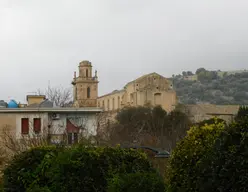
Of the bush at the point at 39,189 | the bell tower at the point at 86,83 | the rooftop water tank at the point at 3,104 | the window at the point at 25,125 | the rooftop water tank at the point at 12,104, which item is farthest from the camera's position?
the bell tower at the point at 86,83

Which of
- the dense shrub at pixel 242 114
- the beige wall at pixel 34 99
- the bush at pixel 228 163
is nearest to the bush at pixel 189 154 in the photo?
the dense shrub at pixel 242 114

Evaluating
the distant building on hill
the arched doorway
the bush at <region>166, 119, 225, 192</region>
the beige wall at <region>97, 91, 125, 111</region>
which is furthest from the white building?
the beige wall at <region>97, 91, 125, 111</region>

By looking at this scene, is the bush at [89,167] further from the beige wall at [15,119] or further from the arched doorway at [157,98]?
the arched doorway at [157,98]

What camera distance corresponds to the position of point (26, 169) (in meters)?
13.2

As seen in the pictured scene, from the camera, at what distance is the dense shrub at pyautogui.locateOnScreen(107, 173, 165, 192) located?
377 inches

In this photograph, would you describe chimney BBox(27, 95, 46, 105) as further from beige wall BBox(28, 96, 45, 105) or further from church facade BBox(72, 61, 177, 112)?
church facade BBox(72, 61, 177, 112)

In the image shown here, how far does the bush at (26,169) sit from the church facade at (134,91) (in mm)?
75782

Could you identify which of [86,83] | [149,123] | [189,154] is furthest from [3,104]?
[86,83]

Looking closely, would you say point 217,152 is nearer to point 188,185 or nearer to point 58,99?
point 188,185

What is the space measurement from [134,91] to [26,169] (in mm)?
87401

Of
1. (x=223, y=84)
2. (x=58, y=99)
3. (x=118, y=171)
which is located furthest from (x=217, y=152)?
(x=223, y=84)

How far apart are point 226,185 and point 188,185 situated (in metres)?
1.37

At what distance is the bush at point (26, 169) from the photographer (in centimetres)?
1295

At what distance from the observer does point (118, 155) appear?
12.2 metres
